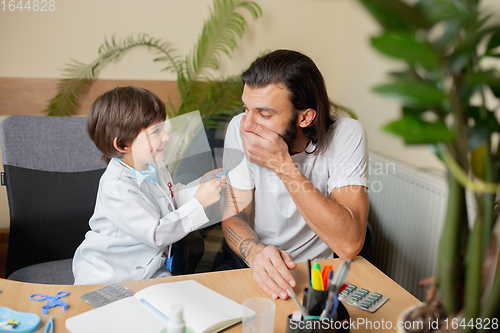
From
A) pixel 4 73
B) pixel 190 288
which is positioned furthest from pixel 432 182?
pixel 4 73

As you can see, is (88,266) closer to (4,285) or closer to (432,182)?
(4,285)

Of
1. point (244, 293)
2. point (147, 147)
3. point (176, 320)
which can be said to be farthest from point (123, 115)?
point (176, 320)

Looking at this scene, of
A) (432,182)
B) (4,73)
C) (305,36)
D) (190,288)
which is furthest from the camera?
(305,36)

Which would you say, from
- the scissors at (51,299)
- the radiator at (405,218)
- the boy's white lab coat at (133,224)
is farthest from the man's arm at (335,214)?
the scissors at (51,299)

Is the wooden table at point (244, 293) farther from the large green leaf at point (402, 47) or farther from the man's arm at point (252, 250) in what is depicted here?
the large green leaf at point (402, 47)

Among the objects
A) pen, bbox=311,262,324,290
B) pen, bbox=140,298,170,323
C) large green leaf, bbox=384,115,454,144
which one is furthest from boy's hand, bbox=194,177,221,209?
large green leaf, bbox=384,115,454,144

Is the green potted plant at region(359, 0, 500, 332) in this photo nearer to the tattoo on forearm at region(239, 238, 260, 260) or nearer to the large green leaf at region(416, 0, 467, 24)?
the large green leaf at region(416, 0, 467, 24)

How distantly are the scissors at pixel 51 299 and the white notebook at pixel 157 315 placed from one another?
0.08 meters

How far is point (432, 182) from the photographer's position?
166 cm

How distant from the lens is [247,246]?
1240mm

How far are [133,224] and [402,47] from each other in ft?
3.12

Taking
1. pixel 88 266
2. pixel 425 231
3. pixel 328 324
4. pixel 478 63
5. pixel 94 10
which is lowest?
pixel 425 231

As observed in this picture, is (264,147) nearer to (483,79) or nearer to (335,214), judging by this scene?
(335,214)

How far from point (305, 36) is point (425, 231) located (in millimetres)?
1563
